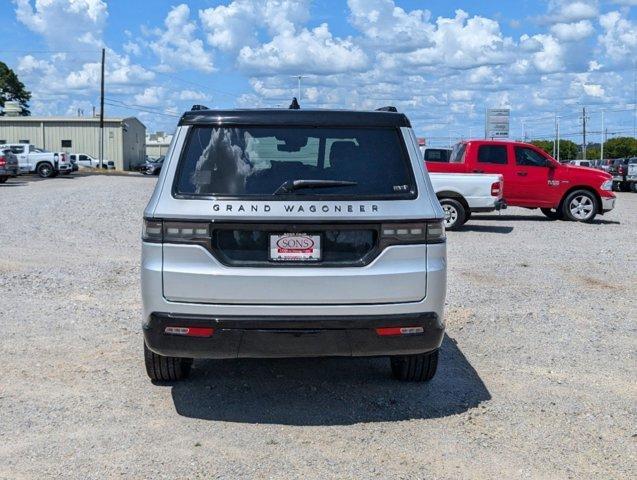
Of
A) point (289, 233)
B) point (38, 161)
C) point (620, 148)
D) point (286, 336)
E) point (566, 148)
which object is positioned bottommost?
point (286, 336)

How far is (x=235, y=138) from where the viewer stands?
4695 mm

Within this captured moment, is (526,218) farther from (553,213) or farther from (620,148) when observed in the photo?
(620,148)

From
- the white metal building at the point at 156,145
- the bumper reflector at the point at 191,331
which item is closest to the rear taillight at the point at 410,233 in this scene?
the bumper reflector at the point at 191,331

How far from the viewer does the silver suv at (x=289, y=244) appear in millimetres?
4480

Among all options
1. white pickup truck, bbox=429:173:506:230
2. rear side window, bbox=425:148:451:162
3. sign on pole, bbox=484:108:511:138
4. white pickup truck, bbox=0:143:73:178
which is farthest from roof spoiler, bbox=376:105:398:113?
sign on pole, bbox=484:108:511:138

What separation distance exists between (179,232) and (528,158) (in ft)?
51.6

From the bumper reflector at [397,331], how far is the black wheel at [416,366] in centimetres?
72

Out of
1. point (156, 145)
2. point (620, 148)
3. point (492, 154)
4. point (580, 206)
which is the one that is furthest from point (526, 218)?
point (620, 148)

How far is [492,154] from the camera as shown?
62.0 ft

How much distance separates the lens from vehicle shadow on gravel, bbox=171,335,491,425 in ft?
16.1

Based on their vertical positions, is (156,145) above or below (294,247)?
above

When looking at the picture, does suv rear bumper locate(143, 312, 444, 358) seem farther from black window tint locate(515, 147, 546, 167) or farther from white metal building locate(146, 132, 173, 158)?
white metal building locate(146, 132, 173, 158)

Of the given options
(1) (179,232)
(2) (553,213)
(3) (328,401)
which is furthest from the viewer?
(2) (553,213)

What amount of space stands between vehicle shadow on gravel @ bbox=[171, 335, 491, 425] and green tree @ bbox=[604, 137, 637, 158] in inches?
4440
